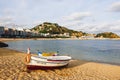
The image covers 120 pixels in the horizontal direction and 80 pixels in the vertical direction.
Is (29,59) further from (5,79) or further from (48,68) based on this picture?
(5,79)

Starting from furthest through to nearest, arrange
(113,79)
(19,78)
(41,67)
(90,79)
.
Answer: (41,67), (113,79), (90,79), (19,78)

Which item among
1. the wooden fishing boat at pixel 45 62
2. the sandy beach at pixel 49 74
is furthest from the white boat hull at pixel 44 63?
the sandy beach at pixel 49 74

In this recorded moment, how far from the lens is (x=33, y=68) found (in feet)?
55.8

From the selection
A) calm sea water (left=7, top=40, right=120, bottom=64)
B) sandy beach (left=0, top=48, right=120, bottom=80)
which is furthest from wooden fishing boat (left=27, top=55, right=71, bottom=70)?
calm sea water (left=7, top=40, right=120, bottom=64)

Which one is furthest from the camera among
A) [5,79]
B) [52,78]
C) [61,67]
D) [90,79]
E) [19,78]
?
[61,67]

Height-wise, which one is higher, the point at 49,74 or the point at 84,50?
the point at 49,74

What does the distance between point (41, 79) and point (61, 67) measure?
20.1 feet

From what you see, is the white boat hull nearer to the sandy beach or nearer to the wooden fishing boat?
the wooden fishing boat

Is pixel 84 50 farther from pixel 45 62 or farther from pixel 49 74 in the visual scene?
pixel 49 74

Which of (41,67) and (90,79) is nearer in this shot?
(90,79)

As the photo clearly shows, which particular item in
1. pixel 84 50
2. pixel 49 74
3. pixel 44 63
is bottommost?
pixel 84 50

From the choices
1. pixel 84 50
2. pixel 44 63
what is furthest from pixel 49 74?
pixel 84 50

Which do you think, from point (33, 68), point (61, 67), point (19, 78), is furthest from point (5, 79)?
point (61, 67)

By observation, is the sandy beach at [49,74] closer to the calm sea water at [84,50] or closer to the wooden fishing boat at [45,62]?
the wooden fishing boat at [45,62]
